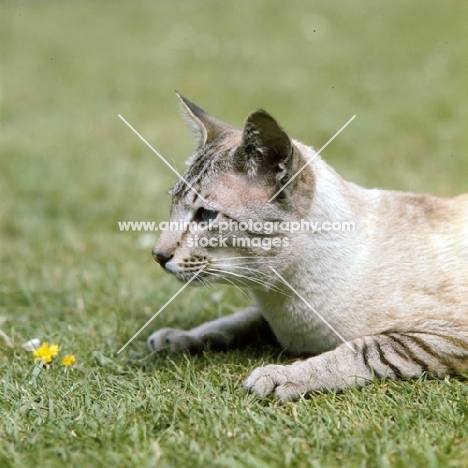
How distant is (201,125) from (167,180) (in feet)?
10.8

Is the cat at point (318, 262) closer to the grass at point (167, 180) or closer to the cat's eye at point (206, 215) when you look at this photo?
the cat's eye at point (206, 215)

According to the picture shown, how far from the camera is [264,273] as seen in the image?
306 centimetres

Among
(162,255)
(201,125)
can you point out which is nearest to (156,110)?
(201,125)

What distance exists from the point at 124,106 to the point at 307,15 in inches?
191

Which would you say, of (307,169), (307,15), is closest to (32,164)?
(307,169)

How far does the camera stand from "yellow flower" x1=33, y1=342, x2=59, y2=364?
331cm

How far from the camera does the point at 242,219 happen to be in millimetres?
2996

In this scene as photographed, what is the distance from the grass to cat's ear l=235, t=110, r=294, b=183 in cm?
96

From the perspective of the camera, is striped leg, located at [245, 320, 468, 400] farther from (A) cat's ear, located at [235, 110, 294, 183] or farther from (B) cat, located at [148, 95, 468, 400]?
(A) cat's ear, located at [235, 110, 294, 183]

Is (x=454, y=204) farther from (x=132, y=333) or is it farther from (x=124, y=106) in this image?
(x=124, y=106)

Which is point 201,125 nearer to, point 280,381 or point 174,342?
point 174,342

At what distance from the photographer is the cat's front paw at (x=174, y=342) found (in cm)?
349

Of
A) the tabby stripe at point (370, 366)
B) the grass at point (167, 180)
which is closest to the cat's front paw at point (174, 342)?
the grass at point (167, 180)

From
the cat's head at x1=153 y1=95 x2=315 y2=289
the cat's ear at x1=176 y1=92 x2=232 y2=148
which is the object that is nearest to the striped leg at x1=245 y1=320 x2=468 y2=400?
the cat's head at x1=153 y1=95 x2=315 y2=289
